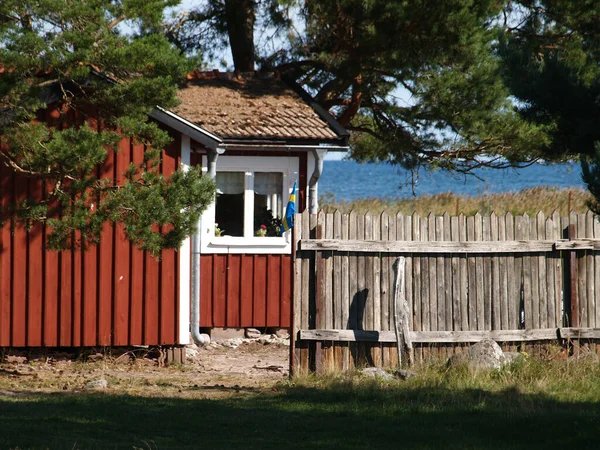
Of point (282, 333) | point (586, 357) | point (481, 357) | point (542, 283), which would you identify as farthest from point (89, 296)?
point (586, 357)

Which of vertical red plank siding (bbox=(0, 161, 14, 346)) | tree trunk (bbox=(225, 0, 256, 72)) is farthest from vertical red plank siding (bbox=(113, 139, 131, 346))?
tree trunk (bbox=(225, 0, 256, 72))

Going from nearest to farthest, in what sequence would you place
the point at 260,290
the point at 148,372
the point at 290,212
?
the point at 148,372 < the point at 290,212 < the point at 260,290

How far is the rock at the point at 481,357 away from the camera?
10.5 meters

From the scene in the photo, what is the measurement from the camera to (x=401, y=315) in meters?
10.8

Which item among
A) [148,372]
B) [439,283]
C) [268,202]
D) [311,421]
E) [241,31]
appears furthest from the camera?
[241,31]

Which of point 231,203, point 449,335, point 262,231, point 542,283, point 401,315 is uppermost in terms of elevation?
point 231,203

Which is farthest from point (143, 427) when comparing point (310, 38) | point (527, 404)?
point (310, 38)

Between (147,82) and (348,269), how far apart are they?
315cm

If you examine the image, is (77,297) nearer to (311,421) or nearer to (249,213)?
(249,213)

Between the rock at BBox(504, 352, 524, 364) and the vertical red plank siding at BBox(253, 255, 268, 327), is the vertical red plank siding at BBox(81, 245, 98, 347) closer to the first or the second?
the vertical red plank siding at BBox(253, 255, 268, 327)

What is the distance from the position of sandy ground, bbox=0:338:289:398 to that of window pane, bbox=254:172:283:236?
197cm

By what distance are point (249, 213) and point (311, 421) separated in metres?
6.39

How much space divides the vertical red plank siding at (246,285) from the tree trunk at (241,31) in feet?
16.8

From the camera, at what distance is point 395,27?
14719 millimetres
